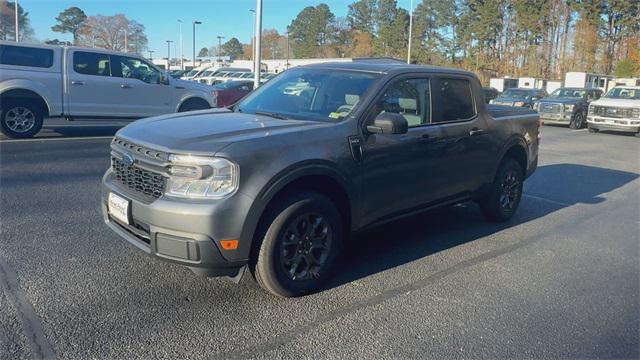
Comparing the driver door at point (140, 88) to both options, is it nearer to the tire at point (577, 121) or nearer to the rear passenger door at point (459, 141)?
the rear passenger door at point (459, 141)

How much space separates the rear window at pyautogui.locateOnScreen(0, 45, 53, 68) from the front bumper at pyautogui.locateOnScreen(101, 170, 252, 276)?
340 inches

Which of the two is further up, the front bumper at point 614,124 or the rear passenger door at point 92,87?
the rear passenger door at point 92,87

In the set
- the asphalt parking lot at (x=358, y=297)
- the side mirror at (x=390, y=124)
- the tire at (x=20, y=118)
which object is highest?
the side mirror at (x=390, y=124)

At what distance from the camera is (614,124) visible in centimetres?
1820

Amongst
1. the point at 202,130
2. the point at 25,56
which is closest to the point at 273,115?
the point at 202,130

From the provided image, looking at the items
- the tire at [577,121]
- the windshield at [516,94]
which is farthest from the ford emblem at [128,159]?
the windshield at [516,94]

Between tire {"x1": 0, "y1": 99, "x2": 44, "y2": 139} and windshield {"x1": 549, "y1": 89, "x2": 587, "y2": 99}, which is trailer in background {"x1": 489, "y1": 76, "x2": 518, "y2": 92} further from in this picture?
tire {"x1": 0, "y1": 99, "x2": 44, "y2": 139}

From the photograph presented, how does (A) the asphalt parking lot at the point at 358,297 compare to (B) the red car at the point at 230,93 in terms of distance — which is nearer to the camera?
(A) the asphalt parking lot at the point at 358,297

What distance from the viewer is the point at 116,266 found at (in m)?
4.29

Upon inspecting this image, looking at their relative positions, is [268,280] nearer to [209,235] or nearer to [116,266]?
[209,235]

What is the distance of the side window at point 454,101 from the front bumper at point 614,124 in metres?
15.2

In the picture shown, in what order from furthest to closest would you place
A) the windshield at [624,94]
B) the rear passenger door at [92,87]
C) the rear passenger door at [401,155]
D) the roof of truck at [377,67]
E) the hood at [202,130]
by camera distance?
1. the windshield at [624,94]
2. the rear passenger door at [92,87]
3. the roof of truck at [377,67]
4. the rear passenger door at [401,155]
5. the hood at [202,130]

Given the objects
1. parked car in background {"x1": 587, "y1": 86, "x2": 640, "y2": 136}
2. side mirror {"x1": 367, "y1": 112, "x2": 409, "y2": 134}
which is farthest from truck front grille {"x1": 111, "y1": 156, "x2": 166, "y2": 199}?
parked car in background {"x1": 587, "y1": 86, "x2": 640, "y2": 136}

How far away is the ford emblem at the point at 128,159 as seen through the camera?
12.4ft
